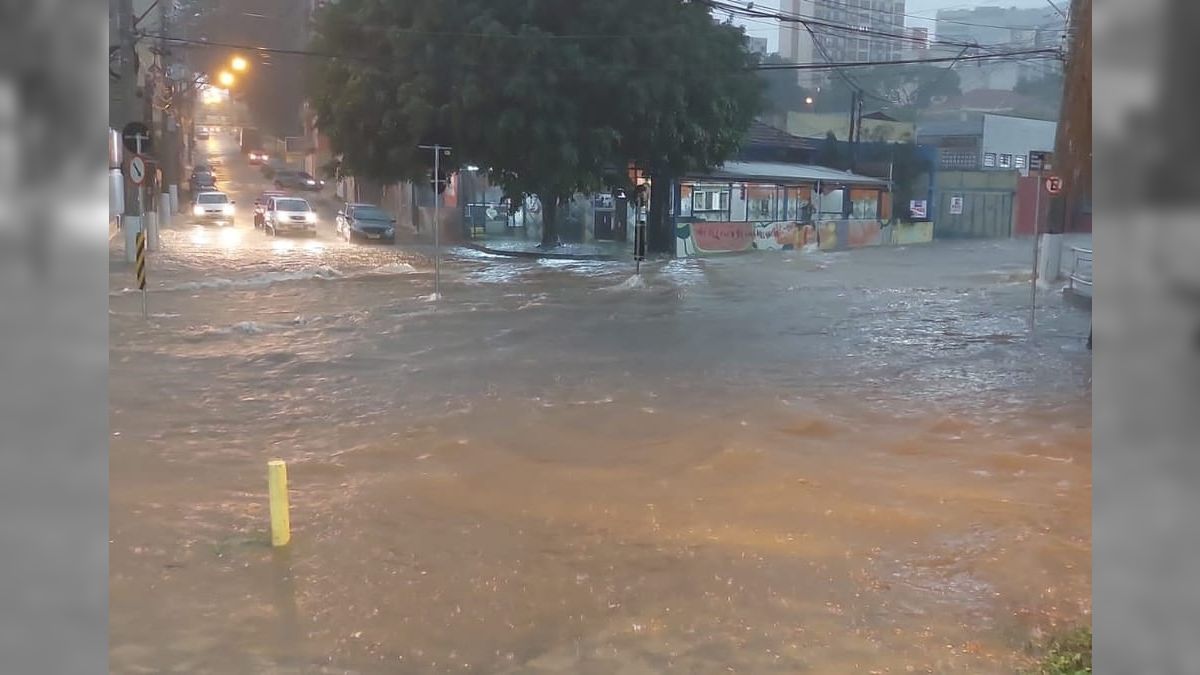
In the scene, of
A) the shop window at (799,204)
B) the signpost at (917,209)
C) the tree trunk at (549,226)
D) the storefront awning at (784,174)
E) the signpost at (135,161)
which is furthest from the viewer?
the signpost at (917,209)

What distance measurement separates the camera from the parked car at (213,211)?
3831 centimetres

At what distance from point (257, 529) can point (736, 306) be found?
12486 mm

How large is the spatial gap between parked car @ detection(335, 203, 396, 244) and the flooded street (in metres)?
17.4

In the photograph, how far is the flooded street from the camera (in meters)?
4.72

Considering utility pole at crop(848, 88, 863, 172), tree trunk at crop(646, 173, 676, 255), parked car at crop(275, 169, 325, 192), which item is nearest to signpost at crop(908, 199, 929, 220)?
utility pole at crop(848, 88, 863, 172)

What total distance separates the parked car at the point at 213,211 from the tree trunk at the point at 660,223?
17281 mm

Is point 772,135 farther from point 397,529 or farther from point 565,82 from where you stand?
point 397,529

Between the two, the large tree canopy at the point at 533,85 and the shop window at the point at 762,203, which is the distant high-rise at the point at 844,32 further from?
the shop window at the point at 762,203

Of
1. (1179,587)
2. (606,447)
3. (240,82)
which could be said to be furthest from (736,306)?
(240,82)

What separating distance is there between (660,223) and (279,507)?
24.5 metres

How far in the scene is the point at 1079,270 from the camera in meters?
20.0

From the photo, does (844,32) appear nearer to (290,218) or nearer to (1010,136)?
(290,218)

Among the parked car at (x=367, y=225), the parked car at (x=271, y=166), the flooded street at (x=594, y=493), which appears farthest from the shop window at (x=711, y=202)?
the parked car at (x=271, y=166)

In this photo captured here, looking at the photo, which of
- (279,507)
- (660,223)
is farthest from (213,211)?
(279,507)
